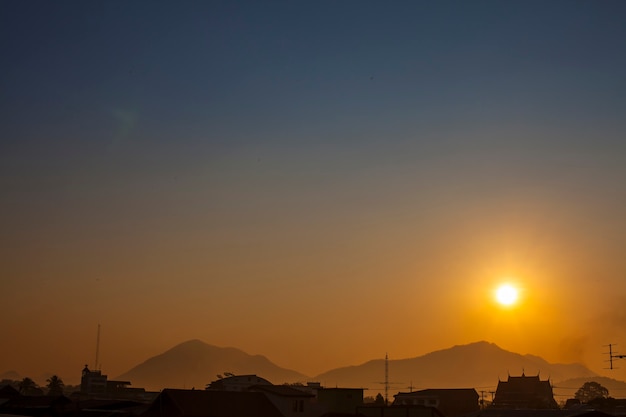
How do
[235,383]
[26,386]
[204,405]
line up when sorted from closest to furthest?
1. [204,405]
2. [235,383]
3. [26,386]

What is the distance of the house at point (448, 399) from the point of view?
121 meters

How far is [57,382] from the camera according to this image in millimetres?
158500

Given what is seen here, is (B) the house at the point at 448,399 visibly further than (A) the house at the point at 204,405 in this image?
Yes

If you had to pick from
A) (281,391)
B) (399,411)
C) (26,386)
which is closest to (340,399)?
(281,391)

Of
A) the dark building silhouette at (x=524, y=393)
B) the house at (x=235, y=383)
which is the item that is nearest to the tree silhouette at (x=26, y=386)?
the house at (x=235, y=383)

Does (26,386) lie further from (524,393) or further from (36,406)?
(524,393)

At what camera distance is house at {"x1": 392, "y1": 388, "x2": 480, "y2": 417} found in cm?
12094

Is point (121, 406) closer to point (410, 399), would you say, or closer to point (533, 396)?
point (410, 399)

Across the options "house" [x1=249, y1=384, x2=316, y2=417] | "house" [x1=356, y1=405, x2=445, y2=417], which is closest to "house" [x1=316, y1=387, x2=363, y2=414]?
"house" [x1=249, y1=384, x2=316, y2=417]

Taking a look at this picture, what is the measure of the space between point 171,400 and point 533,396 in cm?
9160

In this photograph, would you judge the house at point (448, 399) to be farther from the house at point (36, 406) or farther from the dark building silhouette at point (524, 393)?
the house at point (36, 406)

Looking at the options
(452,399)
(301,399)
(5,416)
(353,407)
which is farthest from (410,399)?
(5,416)

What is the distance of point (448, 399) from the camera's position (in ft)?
412

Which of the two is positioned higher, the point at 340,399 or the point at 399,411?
the point at 340,399
